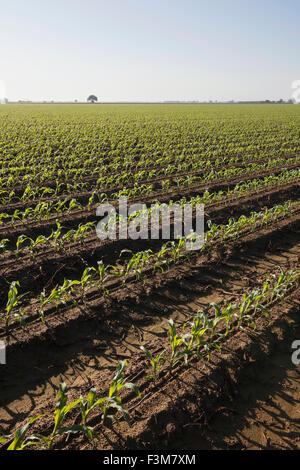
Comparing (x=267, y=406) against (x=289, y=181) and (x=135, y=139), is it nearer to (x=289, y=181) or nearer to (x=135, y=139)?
(x=289, y=181)

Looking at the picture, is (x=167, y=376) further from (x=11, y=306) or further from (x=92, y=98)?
(x=92, y=98)

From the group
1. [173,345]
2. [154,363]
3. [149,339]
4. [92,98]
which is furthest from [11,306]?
[92,98]

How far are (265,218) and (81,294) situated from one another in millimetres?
4735

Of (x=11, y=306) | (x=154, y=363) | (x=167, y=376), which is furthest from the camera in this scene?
(x=11, y=306)

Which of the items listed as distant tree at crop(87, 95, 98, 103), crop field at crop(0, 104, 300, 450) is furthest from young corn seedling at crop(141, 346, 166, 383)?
distant tree at crop(87, 95, 98, 103)

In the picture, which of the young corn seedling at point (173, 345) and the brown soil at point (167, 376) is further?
the young corn seedling at point (173, 345)

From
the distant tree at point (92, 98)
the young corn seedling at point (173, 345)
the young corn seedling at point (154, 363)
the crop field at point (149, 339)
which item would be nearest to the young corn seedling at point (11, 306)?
the crop field at point (149, 339)

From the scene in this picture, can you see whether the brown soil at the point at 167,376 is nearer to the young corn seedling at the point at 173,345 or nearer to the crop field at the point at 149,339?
the crop field at the point at 149,339

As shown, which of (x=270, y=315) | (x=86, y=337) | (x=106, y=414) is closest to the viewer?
(x=106, y=414)

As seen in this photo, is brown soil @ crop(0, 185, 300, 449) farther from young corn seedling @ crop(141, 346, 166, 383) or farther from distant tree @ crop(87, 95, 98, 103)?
distant tree @ crop(87, 95, 98, 103)

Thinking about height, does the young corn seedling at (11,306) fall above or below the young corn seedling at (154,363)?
above

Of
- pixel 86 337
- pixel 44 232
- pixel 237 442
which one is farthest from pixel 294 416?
pixel 44 232
